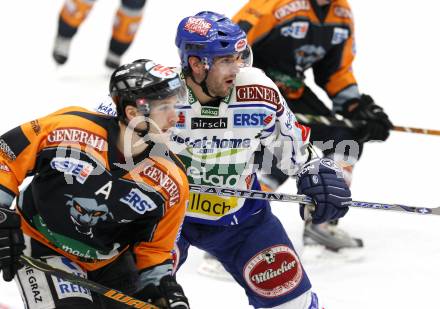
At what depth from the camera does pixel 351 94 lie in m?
5.49

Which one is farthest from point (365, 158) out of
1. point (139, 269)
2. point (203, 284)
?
point (139, 269)

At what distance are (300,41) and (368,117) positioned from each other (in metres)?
0.56

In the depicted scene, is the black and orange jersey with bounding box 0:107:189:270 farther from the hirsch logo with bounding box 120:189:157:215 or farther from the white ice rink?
the white ice rink

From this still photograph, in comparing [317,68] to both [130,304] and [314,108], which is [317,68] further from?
[130,304]

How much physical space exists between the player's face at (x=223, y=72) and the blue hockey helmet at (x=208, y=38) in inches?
0.9

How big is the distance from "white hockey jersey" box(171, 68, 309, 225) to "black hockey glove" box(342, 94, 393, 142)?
147 cm

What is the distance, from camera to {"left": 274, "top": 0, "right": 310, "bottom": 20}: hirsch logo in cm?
520

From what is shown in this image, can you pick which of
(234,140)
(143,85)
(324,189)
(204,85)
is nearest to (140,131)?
(143,85)

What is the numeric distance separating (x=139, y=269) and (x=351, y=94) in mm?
2344

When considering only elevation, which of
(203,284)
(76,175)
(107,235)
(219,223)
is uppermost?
(76,175)

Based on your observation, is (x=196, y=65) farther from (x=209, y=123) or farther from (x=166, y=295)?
(x=166, y=295)

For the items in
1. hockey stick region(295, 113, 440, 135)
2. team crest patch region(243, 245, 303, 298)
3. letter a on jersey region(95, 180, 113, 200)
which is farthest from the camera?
hockey stick region(295, 113, 440, 135)

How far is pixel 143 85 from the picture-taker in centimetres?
323

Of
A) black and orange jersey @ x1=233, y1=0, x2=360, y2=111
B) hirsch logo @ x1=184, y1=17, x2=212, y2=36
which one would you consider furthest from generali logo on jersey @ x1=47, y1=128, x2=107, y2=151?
black and orange jersey @ x1=233, y1=0, x2=360, y2=111
